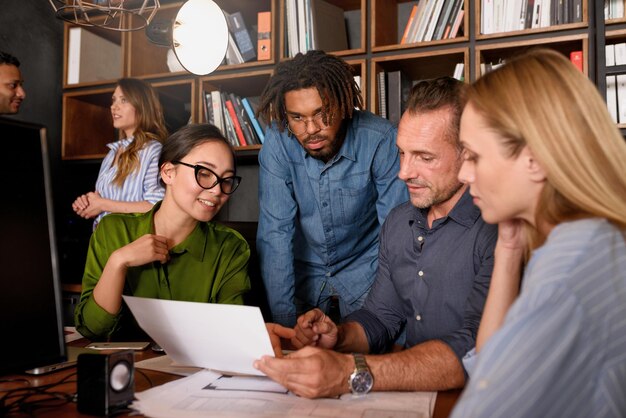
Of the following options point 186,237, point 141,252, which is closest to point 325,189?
point 186,237

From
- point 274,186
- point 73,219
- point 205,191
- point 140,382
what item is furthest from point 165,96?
point 140,382

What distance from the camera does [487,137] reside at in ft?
2.94

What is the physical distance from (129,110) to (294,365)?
7.96ft

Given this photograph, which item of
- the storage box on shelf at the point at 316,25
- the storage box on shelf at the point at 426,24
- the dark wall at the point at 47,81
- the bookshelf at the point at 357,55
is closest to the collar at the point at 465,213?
the bookshelf at the point at 357,55

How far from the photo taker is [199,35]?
184 cm

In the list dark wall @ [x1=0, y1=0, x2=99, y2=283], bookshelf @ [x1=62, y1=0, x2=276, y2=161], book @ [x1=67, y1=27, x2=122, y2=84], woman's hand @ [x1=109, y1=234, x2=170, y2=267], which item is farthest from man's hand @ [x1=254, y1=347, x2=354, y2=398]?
book @ [x1=67, y1=27, x2=122, y2=84]

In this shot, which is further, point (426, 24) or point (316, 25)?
point (316, 25)

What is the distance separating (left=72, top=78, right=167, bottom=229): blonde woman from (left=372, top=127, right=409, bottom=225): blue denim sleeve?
124 centimetres

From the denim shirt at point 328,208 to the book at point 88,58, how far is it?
1.95 m

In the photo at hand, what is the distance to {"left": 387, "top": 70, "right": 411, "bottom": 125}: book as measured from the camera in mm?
2812

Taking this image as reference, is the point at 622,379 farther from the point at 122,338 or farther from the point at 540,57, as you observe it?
the point at 122,338

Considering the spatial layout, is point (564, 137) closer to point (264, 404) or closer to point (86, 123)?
point (264, 404)

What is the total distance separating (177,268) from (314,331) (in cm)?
54

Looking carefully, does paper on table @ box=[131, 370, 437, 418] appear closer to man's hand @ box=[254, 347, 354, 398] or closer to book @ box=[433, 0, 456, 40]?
man's hand @ box=[254, 347, 354, 398]
